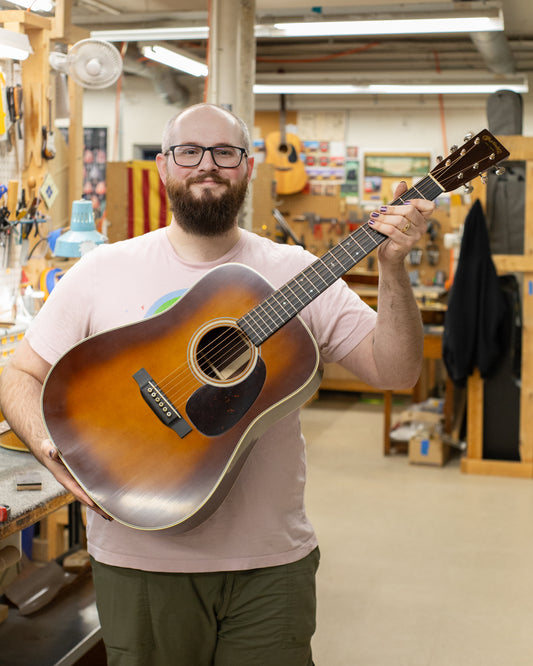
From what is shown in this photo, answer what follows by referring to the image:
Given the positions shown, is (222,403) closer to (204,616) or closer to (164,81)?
(204,616)

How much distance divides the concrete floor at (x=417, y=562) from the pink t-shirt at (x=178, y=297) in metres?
1.78

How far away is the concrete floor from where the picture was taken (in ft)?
11.0

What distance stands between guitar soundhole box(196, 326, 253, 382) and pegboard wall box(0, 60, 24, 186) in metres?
2.56

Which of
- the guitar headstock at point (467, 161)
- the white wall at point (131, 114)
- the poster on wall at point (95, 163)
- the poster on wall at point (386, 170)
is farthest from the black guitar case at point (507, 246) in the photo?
the white wall at point (131, 114)

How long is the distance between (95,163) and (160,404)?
870 centimetres

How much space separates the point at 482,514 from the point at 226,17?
3.24 metres

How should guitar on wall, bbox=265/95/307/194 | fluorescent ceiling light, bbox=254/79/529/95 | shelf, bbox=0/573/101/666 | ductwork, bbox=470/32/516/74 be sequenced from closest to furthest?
shelf, bbox=0/573/101/666 → ductwork, bbox=470/32/516/74 → fluorescent ceiling light, bbox=254/79/529/95 → guitar on wall, bbox=265/95/307/194

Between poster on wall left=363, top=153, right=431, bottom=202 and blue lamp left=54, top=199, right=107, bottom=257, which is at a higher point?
poster on wall left=363, top=153, right=431, bottom=202

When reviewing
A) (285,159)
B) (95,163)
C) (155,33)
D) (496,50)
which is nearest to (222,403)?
(155,33)

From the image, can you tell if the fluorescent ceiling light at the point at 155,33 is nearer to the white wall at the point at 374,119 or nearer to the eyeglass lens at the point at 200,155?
the white wall at the point at 374,119

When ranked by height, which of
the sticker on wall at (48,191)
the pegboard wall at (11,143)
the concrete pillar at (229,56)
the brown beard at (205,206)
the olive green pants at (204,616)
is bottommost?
the olive green pants at (204,616)

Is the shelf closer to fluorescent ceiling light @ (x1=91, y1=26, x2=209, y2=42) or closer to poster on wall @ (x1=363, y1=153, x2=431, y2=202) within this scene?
fluorescent ceiling light @ (x1=91, y1=26, x2=209, y2=42)

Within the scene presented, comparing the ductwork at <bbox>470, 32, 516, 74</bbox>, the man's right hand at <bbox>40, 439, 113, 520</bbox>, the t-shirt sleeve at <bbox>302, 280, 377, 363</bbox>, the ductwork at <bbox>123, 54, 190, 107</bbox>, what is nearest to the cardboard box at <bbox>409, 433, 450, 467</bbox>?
the ductwork at <bbox>470, 32, 516, 74</bbox>

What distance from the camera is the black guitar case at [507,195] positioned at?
536cm
